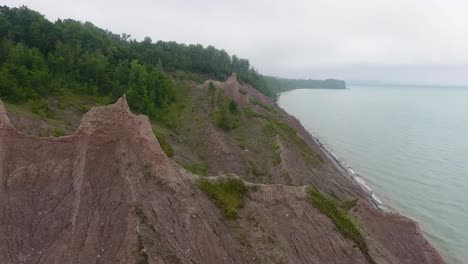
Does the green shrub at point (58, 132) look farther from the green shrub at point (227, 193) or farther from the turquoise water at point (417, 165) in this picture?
the turquoise water at point (417, 165)

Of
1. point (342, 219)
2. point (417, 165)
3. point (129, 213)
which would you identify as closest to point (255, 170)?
point (342, 219)

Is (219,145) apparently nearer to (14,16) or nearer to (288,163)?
(288,163)

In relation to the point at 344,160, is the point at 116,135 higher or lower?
higher

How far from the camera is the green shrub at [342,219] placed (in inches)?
989

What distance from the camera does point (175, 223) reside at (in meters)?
21.3

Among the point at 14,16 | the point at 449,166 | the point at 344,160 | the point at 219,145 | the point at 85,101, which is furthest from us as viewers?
the point at 344,160

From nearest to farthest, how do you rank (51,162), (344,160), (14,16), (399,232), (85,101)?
(51,162)
(399,232)
(85,101)
(14,16)
(344,160)

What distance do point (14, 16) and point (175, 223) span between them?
4882 centimetres

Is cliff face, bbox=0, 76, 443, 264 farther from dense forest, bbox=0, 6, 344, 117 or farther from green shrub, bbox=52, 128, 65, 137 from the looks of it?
dense forest, bbox=0, 6, 344, 117

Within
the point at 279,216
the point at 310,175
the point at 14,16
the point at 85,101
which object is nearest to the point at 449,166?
the point at 310,175

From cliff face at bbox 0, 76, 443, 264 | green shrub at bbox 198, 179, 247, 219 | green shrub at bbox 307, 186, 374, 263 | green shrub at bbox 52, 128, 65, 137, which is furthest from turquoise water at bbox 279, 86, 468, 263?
green shrub at bbox 52, 128, 65, 137

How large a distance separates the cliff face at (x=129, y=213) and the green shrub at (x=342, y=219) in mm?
413

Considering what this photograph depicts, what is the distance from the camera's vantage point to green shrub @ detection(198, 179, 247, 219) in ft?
76.4

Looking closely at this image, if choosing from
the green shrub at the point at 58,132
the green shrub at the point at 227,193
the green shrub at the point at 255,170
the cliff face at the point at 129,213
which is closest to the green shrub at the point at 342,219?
the cliff face at the point at 129,213
